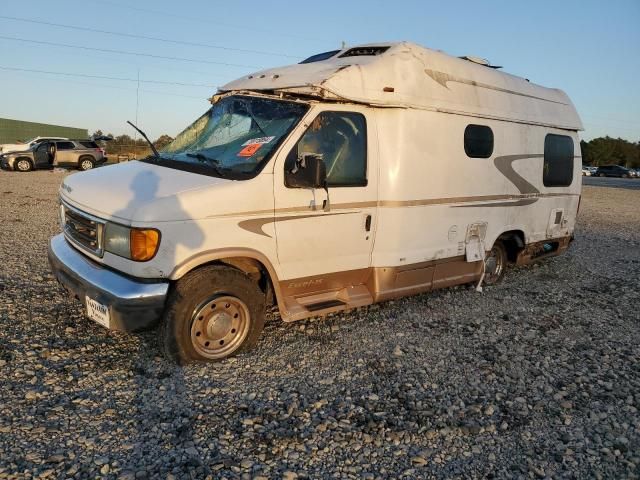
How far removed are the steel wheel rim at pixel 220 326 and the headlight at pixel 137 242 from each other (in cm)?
63

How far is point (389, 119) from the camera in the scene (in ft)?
16.1

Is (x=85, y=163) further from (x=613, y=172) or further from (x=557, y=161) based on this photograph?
(x=613, y=172)

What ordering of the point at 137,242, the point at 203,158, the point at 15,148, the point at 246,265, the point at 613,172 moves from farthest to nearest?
the point at 613,172 < the point at 15,148 < the point at 203,158 < the point at 246,265 < the point at 137,242

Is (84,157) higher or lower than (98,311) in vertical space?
higher

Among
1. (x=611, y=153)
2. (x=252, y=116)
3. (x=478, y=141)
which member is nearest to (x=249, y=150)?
(x=252, y=116)

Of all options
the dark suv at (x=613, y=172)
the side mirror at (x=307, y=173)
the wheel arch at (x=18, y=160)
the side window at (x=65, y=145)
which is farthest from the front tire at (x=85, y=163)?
the dark suv at (x=613, y=172)

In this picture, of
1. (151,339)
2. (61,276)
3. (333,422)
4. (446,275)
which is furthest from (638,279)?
(61,276)

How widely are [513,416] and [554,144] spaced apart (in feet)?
16.4

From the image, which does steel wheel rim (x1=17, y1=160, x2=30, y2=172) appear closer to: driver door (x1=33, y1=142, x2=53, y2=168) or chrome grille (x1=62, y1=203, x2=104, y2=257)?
driver door (x1=33, y1=142, x2=53, y2=168)

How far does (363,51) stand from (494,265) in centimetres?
374

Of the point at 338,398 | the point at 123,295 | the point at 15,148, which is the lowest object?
the point at 338,398

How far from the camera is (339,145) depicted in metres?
4.59

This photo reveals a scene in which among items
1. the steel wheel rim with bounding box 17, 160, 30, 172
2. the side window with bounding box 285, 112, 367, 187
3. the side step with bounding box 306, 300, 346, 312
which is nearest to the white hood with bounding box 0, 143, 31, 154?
the steel wheel rim with bounding box 17, 160, 30, 172

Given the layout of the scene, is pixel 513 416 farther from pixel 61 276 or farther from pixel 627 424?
pixel 61 276
